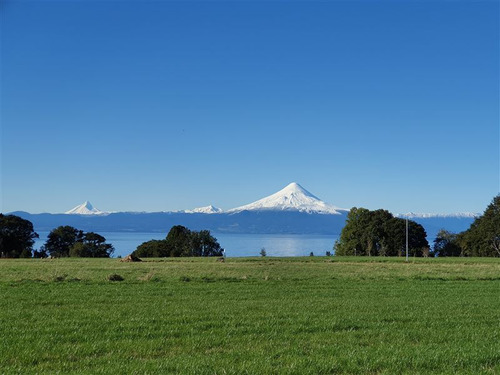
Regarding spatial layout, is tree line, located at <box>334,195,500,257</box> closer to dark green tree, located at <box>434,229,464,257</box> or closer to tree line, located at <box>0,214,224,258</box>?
dark green tree, located at <box>434,229,464,257</box>

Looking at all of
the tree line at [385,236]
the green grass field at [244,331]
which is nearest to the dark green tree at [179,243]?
the tree line at [385,236]

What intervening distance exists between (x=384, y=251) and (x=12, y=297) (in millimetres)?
83021

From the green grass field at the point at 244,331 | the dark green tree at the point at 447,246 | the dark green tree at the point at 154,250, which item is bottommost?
the green grass field at the point at 244,331

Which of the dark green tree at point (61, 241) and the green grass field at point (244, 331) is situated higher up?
the dark green tree at point (61, 241)

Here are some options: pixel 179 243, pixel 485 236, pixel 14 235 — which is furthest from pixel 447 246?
pixel 14 235

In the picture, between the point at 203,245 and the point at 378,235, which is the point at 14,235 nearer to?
the point at 203,245

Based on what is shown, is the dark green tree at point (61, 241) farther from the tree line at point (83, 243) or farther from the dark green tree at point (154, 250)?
the dark green tree at point (154, 250)

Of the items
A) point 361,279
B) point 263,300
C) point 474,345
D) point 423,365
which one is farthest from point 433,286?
point 423,365

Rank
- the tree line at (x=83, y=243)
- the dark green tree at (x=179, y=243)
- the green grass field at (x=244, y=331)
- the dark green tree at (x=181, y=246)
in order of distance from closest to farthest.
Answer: the green grass field at (x=244, y=331)
the tree line at (x=83, y=243)
the dark green tree at (x=181, y=246)
the dark green tree at (x=179, y=243)

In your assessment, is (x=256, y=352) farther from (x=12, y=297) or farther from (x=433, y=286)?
(x=433, y=286)

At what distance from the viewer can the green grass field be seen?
9.46m

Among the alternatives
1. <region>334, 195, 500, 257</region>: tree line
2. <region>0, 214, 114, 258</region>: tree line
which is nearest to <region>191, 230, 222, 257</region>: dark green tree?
<region>0, 214, 114, 258</region>: tree line

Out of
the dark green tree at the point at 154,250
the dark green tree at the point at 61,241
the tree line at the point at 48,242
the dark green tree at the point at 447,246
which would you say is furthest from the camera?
the dark green tree at the point at 447,246

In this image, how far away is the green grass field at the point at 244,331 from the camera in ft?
31.0
